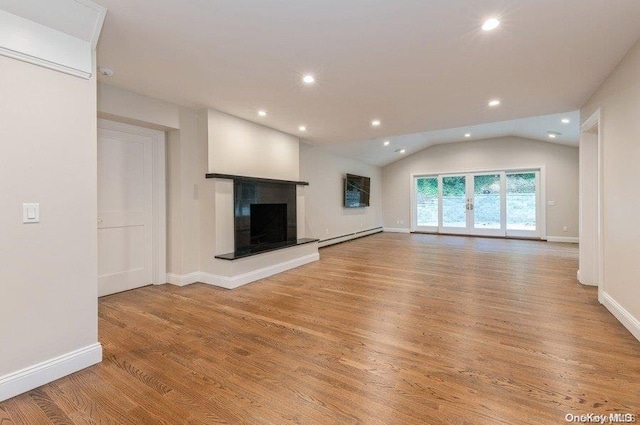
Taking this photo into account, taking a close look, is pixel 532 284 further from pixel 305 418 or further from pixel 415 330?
pixel 305 418

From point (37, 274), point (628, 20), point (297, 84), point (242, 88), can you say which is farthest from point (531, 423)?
point (242, 88)

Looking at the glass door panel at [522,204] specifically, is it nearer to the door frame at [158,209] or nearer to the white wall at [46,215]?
the door frame at [158,209]

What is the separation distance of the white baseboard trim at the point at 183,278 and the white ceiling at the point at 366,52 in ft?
7.47

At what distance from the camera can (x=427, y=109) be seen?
4121 millimetres

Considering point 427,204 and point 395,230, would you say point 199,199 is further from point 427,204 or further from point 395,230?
point 427,204

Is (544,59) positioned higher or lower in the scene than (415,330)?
higher

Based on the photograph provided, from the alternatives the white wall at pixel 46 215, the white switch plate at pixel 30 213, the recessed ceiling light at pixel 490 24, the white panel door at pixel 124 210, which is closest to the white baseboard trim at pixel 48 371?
the white wall at pixel 46 215

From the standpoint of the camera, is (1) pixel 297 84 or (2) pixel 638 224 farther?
(1) pixel 297 84

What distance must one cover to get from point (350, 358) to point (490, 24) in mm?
2599

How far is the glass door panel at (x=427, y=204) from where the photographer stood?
10148 millimetres

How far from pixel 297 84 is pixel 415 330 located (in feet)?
8.89

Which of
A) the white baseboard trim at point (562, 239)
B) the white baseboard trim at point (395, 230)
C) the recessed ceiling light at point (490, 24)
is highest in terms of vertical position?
the recessed ceiling light at point (490, 24)

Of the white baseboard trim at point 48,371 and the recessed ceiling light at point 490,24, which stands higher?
the recessed ceiling light at point 490,24

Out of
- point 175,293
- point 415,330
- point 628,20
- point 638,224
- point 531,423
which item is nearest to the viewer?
point 531,423
